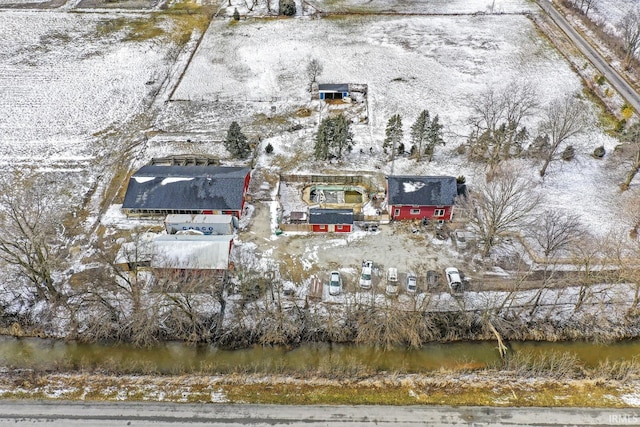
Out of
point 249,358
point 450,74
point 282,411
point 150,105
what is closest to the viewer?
point 282,411

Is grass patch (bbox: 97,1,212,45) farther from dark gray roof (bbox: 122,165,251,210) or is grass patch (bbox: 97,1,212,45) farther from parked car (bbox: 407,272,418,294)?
parked car (bbox: 407,272,418,294)

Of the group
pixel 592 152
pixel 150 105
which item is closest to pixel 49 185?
pixel 150 105

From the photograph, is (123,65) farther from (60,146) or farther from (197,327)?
(197,327)

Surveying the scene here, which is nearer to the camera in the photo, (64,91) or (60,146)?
(60,146)

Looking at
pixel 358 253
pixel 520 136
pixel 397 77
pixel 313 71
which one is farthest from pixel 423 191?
pixel 313 71

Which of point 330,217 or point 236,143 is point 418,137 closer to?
point 330,217

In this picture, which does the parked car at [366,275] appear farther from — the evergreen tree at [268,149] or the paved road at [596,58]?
the paved road at [596,58]

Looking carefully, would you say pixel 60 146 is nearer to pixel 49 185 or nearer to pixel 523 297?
pixel 49 185

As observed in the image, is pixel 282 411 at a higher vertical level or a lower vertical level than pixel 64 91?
lower

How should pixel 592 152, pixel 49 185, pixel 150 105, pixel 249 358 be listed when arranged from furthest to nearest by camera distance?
pixel 150 105, pixel 592 152, pixel 49 185, pixel 249 358
